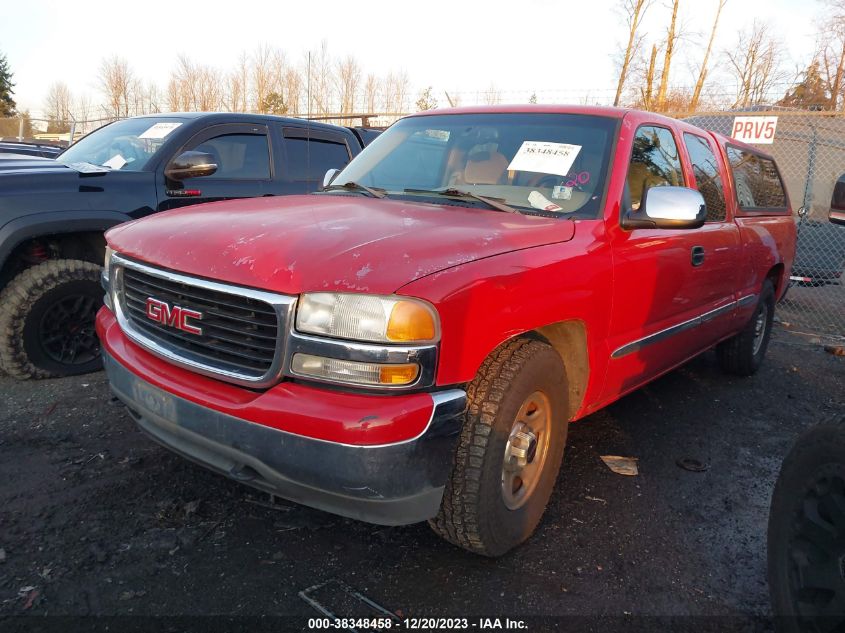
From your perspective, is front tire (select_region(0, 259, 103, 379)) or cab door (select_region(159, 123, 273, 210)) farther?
cab door (select_region(159, 123, 273, 210))

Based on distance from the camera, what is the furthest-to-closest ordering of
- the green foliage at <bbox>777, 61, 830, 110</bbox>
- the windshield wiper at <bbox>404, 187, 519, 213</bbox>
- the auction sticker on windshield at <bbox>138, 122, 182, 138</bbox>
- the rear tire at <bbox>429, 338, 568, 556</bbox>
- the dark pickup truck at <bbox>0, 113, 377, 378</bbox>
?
the green foliage at <bbox>777, 61, 830, 110</bbox> < the auction sticker on windshield at <bbox>138, 122, 182, 138</bbox> < the dark pickup truck at <bbox>0, 113, 377, 378</bbox> < the windshield wiper at <bbox>404, 187, 519, 213</bbox> < the rear tire at <bbox>429, 338, 568, 556</bbox>

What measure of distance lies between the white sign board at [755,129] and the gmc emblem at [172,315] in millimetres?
9184

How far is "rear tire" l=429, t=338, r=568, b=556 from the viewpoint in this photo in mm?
2186

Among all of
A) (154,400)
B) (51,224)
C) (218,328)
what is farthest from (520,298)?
(51,224)

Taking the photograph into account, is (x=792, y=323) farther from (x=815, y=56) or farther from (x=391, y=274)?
(x=815, y=56)

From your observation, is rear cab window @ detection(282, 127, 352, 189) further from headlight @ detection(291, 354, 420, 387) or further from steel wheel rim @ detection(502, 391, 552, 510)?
headlight @ detection(291, 354, 420, 387)

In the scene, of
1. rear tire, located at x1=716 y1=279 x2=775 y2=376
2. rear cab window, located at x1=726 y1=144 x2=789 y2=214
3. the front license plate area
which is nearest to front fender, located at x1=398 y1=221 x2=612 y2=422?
the front license plate area

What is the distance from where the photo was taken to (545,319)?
2395 mm

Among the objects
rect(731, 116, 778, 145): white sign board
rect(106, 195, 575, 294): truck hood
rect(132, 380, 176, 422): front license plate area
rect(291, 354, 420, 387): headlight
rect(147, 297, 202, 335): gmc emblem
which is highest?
rect(731, 116, 778, 145): white sign board

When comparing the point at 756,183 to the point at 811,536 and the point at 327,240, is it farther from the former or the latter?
the point at 327,240

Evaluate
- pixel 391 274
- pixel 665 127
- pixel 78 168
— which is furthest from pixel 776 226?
pixel 78 168

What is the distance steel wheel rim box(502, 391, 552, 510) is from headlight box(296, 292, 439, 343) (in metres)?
0.62

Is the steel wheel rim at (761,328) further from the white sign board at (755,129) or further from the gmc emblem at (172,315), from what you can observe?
the white sign board at (755,129)

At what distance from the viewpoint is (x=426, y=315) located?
1.95 m
